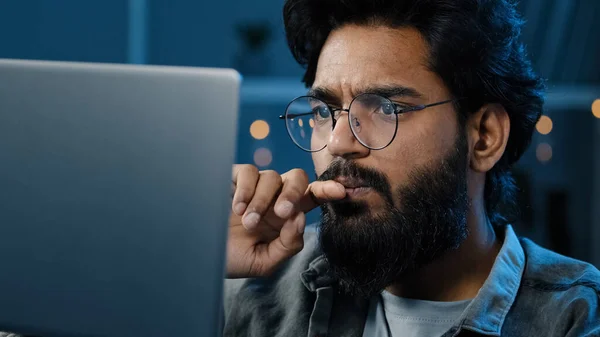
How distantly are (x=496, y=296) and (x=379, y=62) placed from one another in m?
0.51

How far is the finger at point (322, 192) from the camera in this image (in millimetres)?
1257

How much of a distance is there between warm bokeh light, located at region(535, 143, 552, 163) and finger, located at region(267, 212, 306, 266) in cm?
174

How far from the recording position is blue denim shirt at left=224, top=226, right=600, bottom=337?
124 cm

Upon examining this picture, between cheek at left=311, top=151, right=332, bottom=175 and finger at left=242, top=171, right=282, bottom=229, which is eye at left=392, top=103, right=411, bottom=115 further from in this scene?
finger at left=242, top=171, right=282, bottom=229

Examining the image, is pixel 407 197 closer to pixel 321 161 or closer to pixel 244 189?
pixel 321 161

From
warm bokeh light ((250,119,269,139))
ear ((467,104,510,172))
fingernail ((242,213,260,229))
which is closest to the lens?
fingernail ((242,213,260,229))

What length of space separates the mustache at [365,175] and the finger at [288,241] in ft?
0.45

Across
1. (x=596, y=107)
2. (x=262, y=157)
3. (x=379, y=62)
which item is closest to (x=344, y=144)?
(x=379, y=62)

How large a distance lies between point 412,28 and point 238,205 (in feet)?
1.78

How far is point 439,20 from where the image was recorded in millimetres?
1391

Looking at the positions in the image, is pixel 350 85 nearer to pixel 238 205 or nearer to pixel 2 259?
pixel 238 205

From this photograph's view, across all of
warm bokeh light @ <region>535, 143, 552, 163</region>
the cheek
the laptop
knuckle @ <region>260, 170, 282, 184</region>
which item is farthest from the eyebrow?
warm bokeh light @ <region>535, 143, 552, 163</region>

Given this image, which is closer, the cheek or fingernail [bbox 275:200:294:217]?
fingernail [bbox 275:200:294:217]

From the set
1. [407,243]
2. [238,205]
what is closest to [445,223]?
[407,243]
